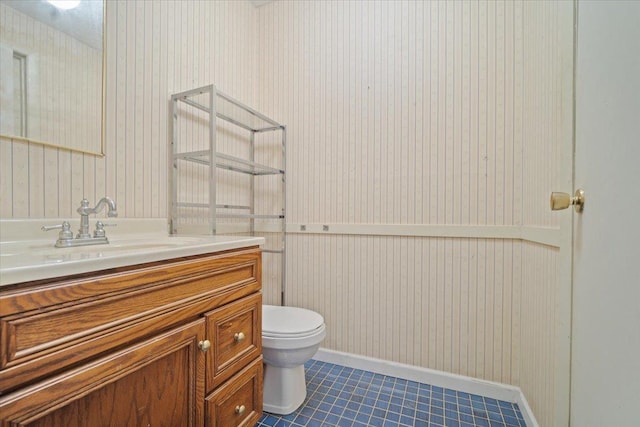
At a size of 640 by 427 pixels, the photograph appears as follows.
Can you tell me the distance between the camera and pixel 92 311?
0.63 m

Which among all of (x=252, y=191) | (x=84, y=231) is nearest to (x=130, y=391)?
(x=84, y=231)

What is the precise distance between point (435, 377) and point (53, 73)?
7.41ft

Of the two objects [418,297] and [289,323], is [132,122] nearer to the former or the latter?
[289,323]

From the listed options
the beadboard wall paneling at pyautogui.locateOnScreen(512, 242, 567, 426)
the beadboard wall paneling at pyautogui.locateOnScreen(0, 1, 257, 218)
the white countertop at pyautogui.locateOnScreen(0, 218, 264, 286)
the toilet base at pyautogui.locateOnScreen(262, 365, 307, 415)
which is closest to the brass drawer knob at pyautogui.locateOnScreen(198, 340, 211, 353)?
the white countertop at pyautogui.locateOnScreen(0, 218, 264, 286)

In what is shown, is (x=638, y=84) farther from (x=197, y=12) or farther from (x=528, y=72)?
(x=197, y=12)

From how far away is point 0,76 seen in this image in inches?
36.4

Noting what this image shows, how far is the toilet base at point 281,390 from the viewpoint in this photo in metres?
1.36

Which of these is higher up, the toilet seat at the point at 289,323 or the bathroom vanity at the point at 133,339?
the bathroom vanity at the point at 133,339

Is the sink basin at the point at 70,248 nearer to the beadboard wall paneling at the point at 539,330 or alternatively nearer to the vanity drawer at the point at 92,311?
the vanity drawer at the point at 92,311

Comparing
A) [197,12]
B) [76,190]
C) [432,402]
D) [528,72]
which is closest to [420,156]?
[528,72]

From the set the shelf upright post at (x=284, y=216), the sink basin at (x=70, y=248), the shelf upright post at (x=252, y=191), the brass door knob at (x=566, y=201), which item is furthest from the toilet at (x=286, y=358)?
the brass door knob at (x=566, y=201)

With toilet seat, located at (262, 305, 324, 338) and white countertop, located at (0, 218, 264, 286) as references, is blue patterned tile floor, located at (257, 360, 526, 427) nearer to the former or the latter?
toilet seat, located at (262, 305, 324, 338)

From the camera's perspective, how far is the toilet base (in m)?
1.36

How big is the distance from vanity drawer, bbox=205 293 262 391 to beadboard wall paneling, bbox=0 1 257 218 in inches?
27.3
